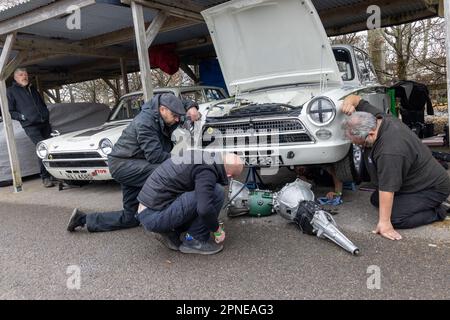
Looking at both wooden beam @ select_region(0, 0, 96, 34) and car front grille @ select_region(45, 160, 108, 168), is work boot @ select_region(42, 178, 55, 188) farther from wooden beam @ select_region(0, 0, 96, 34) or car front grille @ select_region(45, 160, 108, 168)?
wooden beam @ select_region(0, 0, 96, 34)

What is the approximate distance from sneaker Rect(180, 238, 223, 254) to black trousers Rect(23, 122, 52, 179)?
4587 mm

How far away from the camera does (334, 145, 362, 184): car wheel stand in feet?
13.2

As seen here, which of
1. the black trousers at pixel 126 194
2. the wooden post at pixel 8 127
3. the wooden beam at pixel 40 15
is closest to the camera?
the black trousers at pixel 126 194

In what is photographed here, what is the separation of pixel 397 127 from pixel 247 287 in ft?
6.10

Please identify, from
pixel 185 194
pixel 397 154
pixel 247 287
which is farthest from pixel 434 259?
pixel 185 194

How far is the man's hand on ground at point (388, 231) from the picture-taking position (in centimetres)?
321

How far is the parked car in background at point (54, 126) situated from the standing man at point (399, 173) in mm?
5522

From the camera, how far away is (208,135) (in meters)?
4.45

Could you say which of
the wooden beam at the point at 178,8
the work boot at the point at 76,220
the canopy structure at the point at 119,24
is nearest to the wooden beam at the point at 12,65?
the canopy structure at the point at 119,24

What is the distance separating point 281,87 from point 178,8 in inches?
79.0

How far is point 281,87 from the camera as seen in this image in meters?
5.15

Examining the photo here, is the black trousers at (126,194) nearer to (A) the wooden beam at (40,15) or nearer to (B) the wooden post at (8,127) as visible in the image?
(A) the wooden beam at (40,15)

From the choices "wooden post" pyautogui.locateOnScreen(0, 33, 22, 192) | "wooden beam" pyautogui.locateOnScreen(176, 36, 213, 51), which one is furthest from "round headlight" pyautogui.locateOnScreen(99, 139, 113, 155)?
"wooden beam" pyautogui.locateOnScreen(176, 36, 213, 51)
